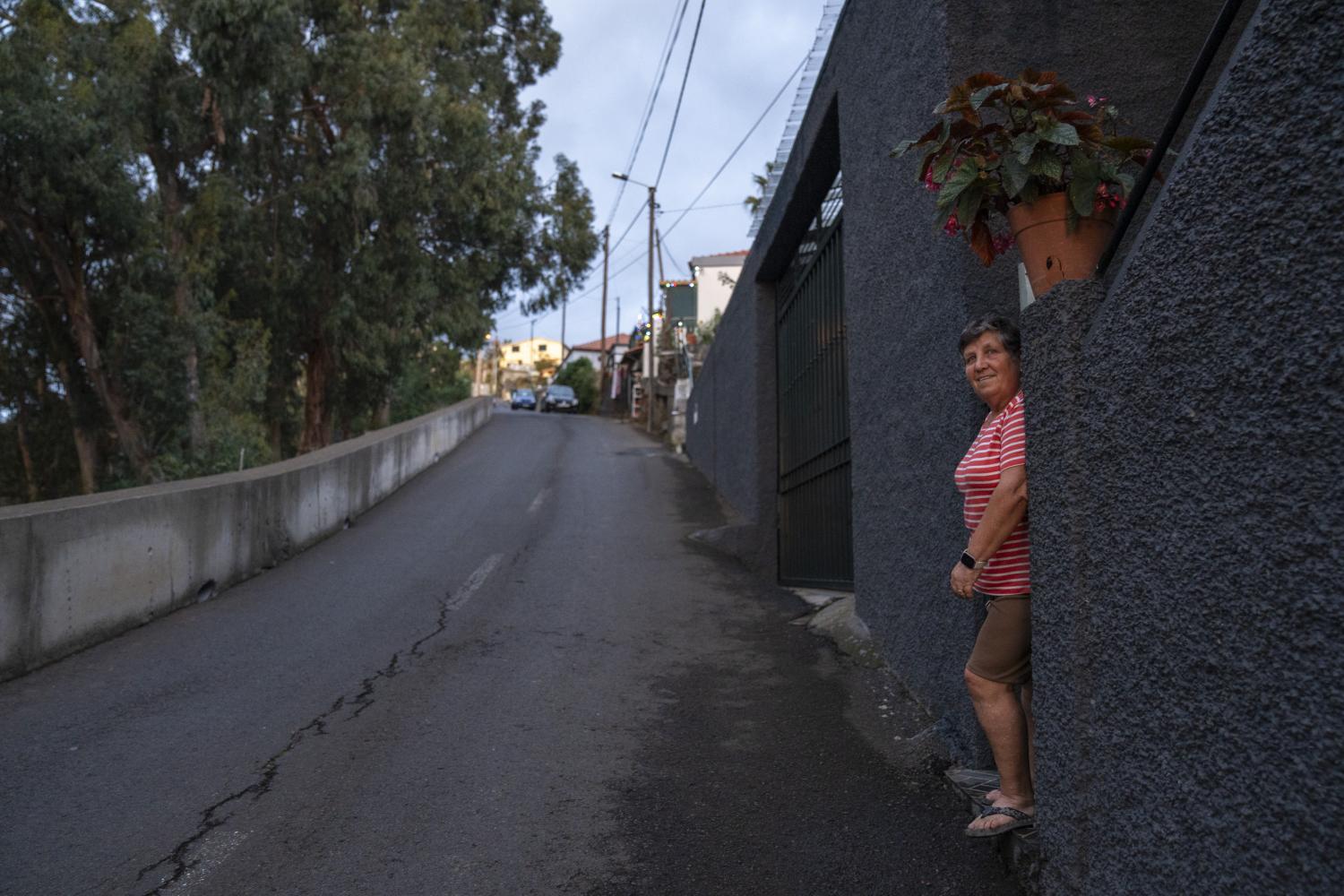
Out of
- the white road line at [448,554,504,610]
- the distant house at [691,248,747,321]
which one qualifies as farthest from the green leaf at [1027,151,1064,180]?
the distant house at [691,248,747,321]

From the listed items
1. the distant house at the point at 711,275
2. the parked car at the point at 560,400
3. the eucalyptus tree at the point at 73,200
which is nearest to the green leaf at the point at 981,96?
the eucalyptus tree at the point at 73,200

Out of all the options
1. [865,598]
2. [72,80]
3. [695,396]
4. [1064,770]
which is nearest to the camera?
[1064,770]

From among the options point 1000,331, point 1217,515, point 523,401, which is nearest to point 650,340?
point 523,401

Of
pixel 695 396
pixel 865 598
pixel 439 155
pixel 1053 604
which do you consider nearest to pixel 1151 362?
pixel 1053 604

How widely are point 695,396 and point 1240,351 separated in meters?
18.8

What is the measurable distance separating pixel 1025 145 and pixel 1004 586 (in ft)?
4.75

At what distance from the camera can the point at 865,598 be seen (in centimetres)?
667

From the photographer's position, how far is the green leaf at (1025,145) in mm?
3246

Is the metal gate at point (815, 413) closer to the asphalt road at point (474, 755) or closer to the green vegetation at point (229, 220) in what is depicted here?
the asphalt road at point (474, 755)

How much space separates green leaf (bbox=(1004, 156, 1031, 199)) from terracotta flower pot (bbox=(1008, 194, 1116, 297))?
89 mm

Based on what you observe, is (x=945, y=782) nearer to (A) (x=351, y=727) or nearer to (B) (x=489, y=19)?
(A) (x=351, y=727)

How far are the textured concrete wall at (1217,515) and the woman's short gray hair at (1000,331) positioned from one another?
561 millimetres

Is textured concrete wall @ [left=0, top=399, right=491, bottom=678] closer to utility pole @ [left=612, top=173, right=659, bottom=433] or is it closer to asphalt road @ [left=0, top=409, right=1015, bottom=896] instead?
asphalt road @ [left=0, top=409, right=1015, bottom=896]

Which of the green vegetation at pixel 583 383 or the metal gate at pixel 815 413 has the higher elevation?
the green vegetation at pixel 583 383
